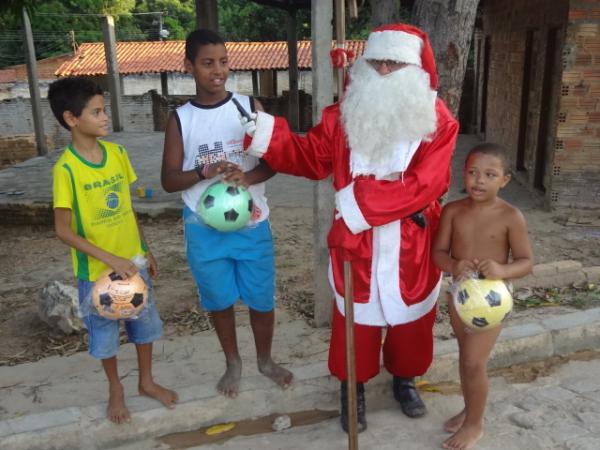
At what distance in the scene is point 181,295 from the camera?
5.00 metres

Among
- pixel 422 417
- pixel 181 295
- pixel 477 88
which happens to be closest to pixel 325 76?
pixel 422 417

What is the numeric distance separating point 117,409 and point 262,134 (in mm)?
1496

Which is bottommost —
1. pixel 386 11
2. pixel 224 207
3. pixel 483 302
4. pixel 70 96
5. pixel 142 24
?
pixel 483 302

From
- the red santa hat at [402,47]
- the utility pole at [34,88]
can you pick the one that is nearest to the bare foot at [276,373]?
the red santa hat at [402,47]

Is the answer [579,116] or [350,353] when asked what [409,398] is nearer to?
[350,353]

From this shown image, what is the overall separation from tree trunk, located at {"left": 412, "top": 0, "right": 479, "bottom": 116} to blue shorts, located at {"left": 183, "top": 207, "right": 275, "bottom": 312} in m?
1.74

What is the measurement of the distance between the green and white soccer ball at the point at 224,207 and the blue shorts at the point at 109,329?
46 centimetres

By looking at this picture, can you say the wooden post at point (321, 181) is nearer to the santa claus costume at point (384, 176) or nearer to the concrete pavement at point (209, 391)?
the concrete pavement at point (209, 391)

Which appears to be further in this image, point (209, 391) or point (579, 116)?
point (579, 116)

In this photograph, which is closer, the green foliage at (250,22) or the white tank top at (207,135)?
the white tank top at (207,135)

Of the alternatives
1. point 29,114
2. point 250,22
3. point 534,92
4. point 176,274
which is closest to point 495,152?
point 176,274

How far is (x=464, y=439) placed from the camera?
2875mm

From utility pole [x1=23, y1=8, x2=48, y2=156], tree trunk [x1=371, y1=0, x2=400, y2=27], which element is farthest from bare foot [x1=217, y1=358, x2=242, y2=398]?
utility pole [x1=23, y1=8, x2=48, y2=156]

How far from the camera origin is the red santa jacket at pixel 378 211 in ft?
8.72
